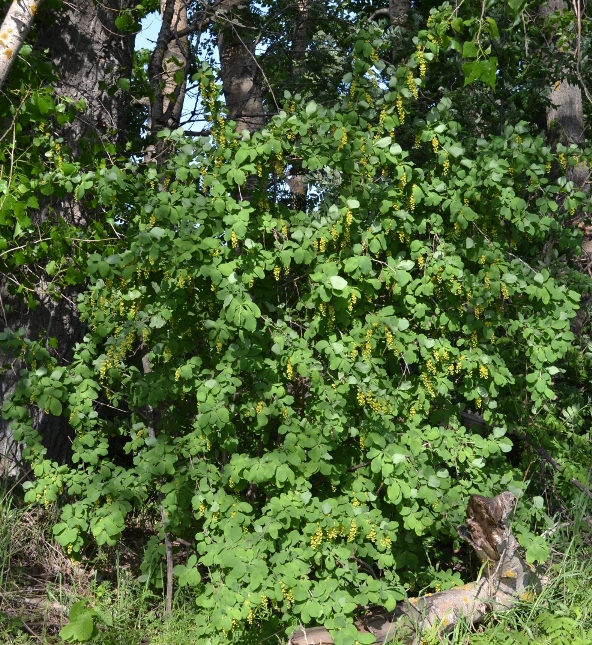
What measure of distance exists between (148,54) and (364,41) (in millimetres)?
2653

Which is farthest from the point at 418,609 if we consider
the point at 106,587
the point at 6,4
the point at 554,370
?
the point at 6,4

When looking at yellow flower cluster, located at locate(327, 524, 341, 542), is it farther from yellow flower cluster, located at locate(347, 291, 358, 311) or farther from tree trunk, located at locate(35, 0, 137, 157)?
tree trunk, located at locate(35, 0, 137, 157)

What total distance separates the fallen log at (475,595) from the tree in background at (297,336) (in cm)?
13

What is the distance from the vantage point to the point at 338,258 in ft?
11.7

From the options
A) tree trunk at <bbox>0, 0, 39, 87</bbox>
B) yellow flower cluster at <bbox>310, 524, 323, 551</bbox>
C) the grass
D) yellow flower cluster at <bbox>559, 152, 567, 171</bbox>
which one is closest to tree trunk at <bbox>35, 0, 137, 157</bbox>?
tree trunk at <bbox>0, 0, 39, 87</bbox>

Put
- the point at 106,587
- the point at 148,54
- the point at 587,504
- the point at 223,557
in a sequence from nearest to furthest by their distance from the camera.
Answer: the point at 223,557 → the point at 106,587 → the point at 587,504 → the point at 148,54

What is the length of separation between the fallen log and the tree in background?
0.13m

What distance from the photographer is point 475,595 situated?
3688mm

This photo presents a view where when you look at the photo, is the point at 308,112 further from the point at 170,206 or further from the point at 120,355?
the point at 120,355

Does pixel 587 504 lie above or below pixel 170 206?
below

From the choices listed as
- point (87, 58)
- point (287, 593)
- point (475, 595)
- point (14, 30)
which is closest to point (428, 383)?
point (475, 595)

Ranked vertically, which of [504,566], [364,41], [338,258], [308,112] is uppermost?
[364,41]

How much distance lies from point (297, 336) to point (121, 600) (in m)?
1.71

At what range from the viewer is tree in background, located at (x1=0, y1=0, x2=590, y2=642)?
3.39m
